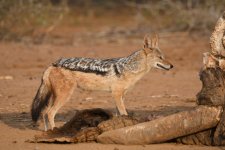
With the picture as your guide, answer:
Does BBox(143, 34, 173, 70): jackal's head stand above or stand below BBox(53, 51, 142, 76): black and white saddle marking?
above

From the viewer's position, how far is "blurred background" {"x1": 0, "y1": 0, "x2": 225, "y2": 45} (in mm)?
19031

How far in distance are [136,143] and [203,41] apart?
11.9m

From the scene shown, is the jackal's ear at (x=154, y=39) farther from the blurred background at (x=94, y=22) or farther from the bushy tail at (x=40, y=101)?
the blurred background at (x=94, y=22)

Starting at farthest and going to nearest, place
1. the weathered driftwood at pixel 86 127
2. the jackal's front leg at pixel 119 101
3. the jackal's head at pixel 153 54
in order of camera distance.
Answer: the jackal's head at pixel 153 54 < the jackal's front leg at pixel 119 101 < the weathered driftwood at pixel 86 127

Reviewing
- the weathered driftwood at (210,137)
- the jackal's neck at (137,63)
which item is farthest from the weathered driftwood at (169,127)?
the jackal's neck at (137,63)

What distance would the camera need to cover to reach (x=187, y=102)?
1112 centimetres

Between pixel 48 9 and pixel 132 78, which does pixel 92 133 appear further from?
pixel 48 9

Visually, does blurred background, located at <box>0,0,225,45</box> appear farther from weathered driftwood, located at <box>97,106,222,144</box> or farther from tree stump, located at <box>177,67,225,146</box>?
weathered driftwood, located at <box>97,106,222,144</box>

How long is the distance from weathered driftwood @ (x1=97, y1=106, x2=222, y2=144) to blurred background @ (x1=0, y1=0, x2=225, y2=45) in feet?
37.1

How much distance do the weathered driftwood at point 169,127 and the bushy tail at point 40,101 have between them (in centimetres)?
176

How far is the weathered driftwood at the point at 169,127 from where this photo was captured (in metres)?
7.66

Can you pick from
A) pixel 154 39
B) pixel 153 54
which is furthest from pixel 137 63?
pixel 154 39

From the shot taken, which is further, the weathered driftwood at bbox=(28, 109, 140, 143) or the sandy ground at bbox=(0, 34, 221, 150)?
the sandy ground at bbox=(0, 34, 221, 150)

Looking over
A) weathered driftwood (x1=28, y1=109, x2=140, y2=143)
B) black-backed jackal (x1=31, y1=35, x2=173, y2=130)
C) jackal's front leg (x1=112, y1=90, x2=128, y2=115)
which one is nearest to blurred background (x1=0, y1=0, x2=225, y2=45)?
black-backed jackal (x1=31, y1=35, x2=173, y2=130)
